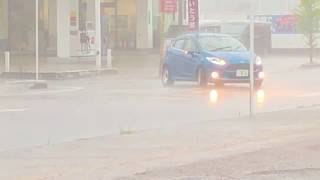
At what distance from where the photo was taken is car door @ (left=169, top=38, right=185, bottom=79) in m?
24.1

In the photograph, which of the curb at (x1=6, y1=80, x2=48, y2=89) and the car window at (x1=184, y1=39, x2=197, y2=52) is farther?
the car window at (x1=184, y1=39, x2=197, y2=52)

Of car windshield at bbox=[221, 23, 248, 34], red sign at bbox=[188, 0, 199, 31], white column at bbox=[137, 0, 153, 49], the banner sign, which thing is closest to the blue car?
red sign at bbox=[188, 0, 199, 31]

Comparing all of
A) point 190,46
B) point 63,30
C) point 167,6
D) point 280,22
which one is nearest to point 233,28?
point 167,6

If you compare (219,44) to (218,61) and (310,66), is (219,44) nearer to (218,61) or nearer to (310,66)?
(218,61)

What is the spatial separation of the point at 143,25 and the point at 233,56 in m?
24.4

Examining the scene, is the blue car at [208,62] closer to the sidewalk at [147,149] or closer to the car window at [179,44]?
the car window at [179,44]

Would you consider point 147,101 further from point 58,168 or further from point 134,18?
Answer: point 134,18

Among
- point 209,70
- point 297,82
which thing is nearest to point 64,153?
point 209,70

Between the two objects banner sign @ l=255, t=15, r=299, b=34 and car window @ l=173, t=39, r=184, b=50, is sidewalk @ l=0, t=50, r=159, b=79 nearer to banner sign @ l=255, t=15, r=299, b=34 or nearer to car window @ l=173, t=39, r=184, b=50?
car window @ l=173, t=39, r=184, b=50

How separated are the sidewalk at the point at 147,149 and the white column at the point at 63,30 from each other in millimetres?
23792

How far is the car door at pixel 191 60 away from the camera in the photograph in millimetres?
23516

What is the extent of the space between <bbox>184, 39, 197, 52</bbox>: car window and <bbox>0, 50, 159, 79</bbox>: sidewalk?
5.06 metres

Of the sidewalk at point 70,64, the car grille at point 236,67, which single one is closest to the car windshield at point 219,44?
the car grille at point 236,67

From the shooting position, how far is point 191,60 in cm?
2378
